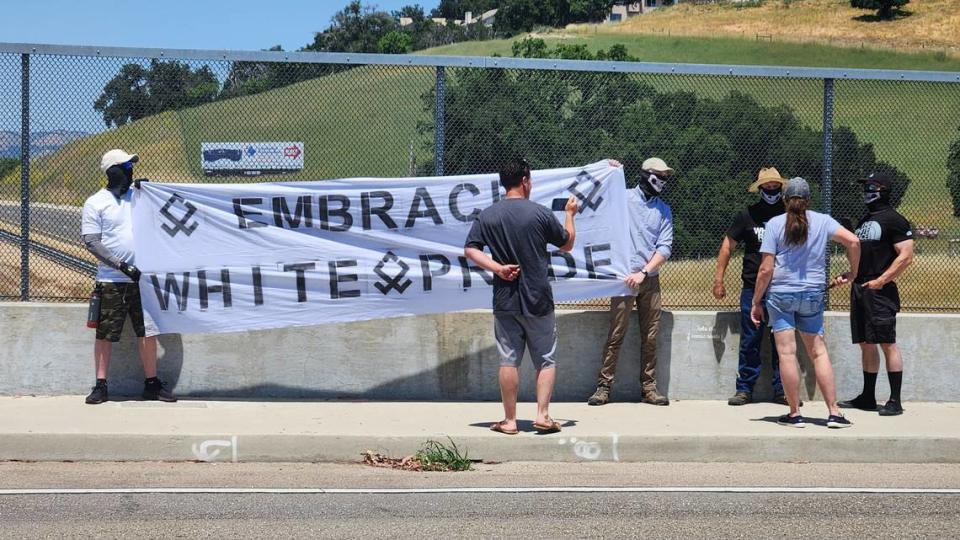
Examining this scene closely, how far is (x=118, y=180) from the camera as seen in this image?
913cm

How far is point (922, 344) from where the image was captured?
1003cm

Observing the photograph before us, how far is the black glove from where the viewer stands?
9008 mm

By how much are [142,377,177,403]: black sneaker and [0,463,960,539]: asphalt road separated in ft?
4.92

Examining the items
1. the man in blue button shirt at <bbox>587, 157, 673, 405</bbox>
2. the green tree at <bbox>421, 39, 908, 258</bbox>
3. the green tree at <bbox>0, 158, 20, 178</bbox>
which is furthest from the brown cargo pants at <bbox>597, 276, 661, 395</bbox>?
the green tree at <bbox>0, 158, 20, 178</bbox>

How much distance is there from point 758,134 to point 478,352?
9.79 feet

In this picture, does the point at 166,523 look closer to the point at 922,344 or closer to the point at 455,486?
the point at 455,486

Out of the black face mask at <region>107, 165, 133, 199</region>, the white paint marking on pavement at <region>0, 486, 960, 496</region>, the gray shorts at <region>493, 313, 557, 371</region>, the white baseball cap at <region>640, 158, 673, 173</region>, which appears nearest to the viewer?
the white paint marking on pavement at <region>0, 486, 960, 496</region>

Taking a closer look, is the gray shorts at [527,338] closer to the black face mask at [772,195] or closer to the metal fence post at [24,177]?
the black face mask at [772,195]

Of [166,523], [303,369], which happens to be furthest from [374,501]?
[303,369]

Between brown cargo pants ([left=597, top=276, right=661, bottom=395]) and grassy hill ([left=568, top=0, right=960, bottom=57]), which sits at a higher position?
grassy hill ([left=568, top=0, right=960, bottom=57])

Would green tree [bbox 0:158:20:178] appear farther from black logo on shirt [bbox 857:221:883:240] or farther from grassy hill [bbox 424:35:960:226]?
black logo on shirt [bbox 857:221:883:240]

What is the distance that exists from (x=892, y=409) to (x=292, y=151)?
5142mm

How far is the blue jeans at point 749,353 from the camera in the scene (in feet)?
31.4

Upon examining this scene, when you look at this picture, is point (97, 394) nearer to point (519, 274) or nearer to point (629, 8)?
point (519, 274)
